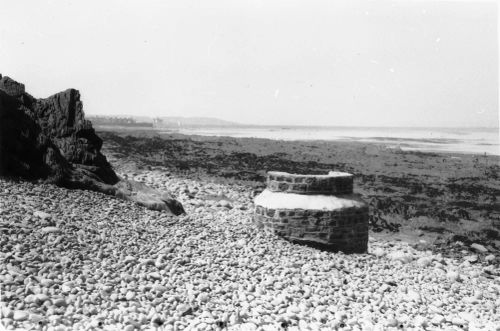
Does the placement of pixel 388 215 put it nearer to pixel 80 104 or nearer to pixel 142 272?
pixel 80 104

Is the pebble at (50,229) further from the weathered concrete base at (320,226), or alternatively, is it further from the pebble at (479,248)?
the pebble at (479,248)

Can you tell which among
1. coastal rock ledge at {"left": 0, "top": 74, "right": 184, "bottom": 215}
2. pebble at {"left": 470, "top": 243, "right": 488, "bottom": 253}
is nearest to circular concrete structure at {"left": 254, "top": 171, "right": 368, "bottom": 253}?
coastal rock ledge at {"left": 0, "top": 74, "right": 184, "bottom": 215}

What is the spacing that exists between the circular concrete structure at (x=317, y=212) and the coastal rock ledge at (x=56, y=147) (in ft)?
8.67

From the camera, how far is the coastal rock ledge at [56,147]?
33.7 feet

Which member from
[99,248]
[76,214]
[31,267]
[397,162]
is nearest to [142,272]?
[99,248]

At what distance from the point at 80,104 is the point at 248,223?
5013 millimetres

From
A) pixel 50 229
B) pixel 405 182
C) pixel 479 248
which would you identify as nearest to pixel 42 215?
pixel 50 229

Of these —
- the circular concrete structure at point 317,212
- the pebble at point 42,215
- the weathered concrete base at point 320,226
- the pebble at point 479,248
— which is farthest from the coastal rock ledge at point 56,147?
the pebble at point 479,248

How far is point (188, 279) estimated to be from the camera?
23.1 ft

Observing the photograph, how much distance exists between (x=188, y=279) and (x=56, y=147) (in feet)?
18.9

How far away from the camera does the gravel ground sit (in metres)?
6.07

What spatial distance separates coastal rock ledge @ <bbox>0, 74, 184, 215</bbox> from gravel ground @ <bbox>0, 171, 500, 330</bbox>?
57cm

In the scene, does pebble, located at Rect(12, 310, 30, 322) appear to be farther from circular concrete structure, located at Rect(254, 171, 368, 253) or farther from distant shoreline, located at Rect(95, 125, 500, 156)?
distant shoreline, located at Rect(95, 125, 500, 156)

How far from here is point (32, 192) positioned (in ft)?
30.5
